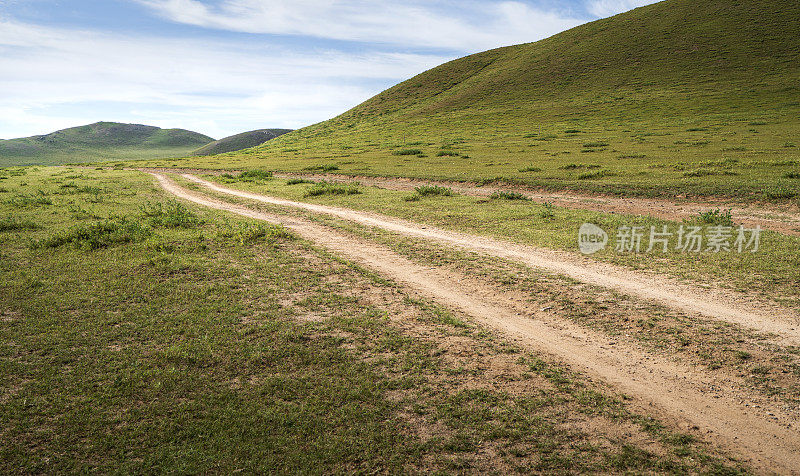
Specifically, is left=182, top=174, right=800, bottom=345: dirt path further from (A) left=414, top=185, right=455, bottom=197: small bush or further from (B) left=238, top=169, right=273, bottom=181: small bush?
(B) left=238, top=169, right=273, bottom=181: small bush

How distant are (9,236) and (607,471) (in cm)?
1734

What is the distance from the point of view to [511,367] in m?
6.06

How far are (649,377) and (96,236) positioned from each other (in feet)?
47.7

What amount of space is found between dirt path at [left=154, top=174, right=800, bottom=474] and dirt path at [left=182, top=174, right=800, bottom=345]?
7.11ft

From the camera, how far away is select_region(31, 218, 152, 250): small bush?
474 inches

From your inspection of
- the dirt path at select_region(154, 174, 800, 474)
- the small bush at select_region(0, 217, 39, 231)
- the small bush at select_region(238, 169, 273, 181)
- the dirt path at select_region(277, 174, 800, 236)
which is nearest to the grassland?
the dirt path at select_region(154, 174, 800, 474)

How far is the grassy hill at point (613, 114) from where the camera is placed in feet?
85.2

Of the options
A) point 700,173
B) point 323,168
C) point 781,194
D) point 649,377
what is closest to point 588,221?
point 781,194

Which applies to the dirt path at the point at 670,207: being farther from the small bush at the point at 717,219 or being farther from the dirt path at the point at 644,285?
the dirt path at the point at 644,285

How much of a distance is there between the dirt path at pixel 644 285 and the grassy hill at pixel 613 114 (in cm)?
1214

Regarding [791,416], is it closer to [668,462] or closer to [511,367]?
[668,462]

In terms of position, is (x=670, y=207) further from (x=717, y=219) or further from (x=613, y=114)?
(x=613, y=114)

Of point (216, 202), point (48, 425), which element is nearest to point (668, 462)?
point (48, 425)

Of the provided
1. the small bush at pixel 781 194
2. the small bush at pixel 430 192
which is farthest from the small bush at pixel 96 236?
the small bush at pixel 781 194
